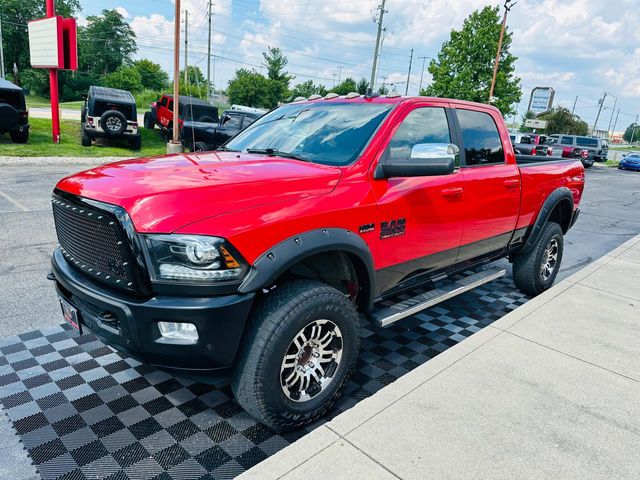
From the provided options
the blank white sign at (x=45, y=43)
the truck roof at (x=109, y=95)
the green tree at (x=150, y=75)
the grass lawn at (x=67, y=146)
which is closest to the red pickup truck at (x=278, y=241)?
the grass lawn at (x=67, y=146)

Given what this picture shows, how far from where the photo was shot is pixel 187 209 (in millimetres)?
2262

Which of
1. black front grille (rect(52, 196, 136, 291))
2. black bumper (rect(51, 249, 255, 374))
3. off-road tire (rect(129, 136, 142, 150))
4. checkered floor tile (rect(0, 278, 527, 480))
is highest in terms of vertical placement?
black front grille (rect(52, 196, 136, 291))

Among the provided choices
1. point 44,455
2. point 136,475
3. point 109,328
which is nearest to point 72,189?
point 109,328

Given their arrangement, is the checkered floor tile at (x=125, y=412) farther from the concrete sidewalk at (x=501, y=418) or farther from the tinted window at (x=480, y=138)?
the tinted window at (x=480, y=138)

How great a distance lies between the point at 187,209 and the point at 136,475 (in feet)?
4.41

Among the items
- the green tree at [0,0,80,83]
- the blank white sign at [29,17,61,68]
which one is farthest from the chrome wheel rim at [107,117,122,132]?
the green tree at [0,0,80,83]

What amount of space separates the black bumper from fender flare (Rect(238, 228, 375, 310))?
4.1 inches

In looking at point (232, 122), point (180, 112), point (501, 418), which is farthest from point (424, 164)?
point (180, 112)

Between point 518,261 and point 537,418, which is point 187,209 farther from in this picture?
point 518,261

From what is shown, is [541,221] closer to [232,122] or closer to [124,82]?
[232,122]

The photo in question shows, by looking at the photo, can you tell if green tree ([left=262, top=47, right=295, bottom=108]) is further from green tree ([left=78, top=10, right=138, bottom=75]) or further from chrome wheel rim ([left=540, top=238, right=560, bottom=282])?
chrome wheel rim ([left=540, top=238, right=560, bottom=282])

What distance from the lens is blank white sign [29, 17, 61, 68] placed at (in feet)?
49.6

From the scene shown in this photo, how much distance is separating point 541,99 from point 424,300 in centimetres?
6418

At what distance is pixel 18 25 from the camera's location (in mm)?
56969
